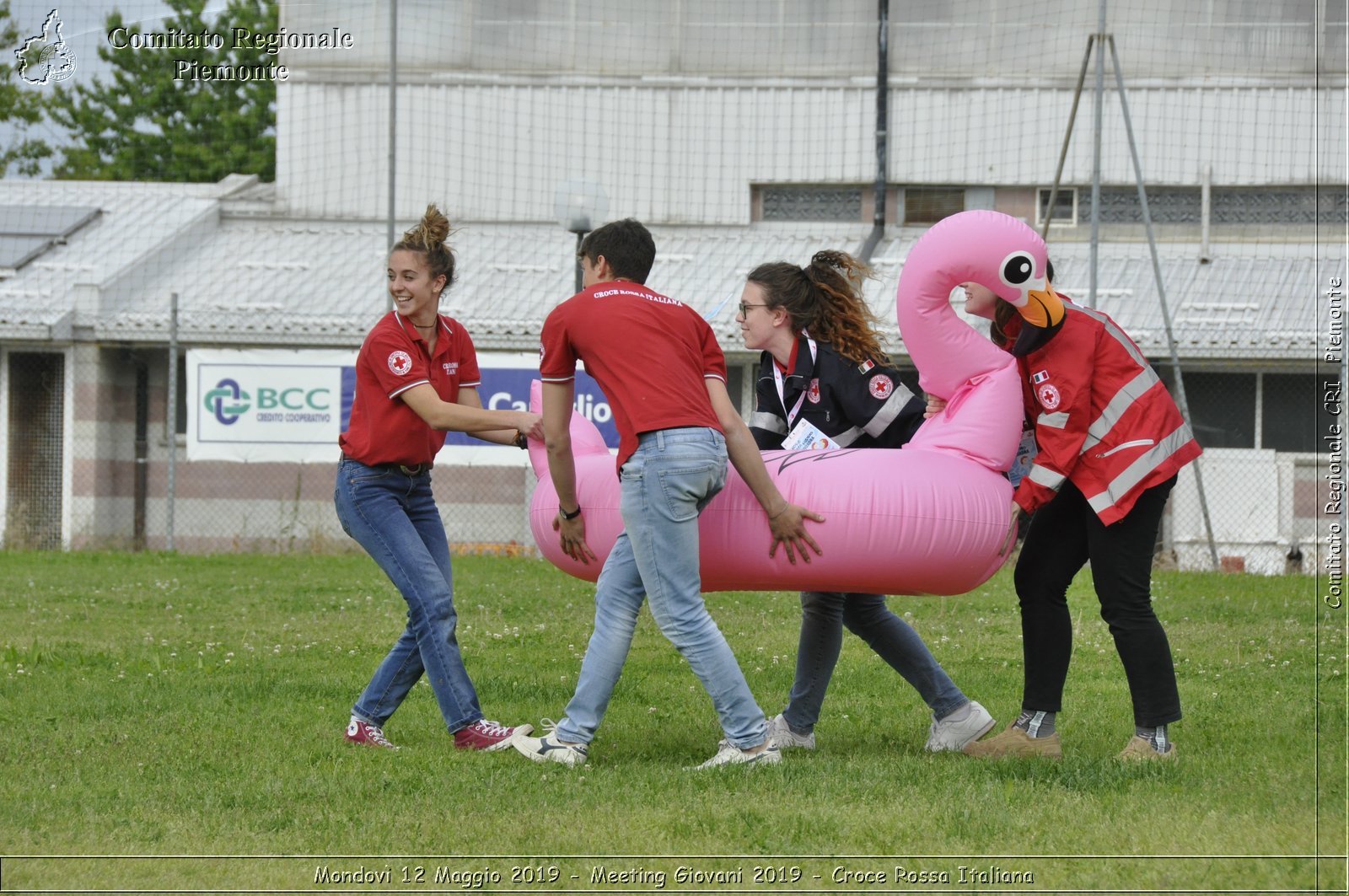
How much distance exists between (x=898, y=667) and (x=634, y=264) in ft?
6.10

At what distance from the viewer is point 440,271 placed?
563cm

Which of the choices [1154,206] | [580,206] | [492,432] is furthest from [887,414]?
[1154,206]

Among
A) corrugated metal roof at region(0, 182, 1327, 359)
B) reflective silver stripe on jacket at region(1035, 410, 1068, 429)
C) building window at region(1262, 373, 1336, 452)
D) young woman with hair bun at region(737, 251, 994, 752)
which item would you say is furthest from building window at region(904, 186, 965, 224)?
reflective silver stripe on jacket at region(1035, 410, 1068, 429)

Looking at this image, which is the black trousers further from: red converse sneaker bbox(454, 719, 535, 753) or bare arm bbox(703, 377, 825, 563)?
red converse sneaker bbox(454, 719, 535, 753)

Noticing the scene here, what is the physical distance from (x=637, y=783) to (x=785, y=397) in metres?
1.54

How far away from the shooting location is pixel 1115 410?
17.1 feet

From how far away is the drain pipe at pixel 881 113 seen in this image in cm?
1884

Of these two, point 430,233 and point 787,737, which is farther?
point 787,737

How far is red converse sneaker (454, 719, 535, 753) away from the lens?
5.54m

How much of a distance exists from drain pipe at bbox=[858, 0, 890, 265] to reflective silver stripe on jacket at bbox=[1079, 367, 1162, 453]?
44.8 feet

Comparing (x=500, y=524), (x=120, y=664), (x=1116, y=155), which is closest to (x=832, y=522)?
(x=120, y=664)

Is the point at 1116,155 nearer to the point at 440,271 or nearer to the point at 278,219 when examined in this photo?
the point at 278,219

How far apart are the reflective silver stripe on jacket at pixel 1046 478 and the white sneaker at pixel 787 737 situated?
136 centimetres

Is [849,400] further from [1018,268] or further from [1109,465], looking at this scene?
[1109,465]
